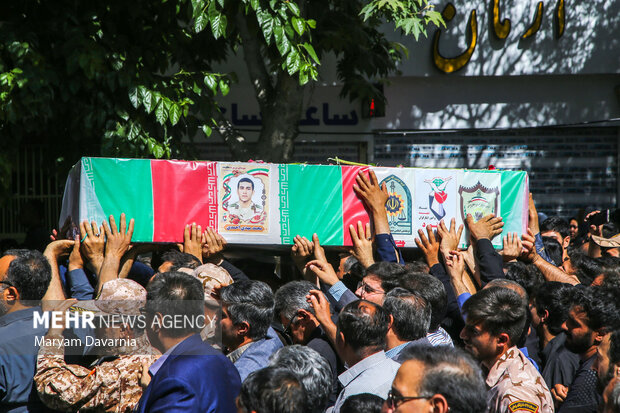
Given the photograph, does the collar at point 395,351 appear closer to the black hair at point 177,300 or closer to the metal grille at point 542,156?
the black hair at point 177,300

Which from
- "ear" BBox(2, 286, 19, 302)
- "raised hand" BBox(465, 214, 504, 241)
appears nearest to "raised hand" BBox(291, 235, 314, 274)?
"raised hand" BBox(465, 214, 504, 241)

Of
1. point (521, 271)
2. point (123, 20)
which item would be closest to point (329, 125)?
point (123, 20)

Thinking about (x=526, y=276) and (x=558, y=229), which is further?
(x=558, y=229)

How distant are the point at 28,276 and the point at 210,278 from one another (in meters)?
1.00

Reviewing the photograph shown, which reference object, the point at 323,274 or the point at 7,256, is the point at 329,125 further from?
the point at 7,256

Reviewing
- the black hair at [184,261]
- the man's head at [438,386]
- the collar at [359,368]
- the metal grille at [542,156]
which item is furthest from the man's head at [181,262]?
the metal grille at [542,156]

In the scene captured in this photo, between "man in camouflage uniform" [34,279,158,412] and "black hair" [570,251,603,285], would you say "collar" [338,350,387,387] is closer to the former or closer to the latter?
"man in camouflage uniform" [34,279,158,412]

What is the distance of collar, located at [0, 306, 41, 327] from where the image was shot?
11.3ft

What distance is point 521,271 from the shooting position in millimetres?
4852

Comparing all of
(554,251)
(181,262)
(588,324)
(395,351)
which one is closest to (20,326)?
(181,262)

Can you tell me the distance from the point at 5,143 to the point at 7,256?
3188 mm

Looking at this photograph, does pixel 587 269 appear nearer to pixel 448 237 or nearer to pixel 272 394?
pixel 448 237

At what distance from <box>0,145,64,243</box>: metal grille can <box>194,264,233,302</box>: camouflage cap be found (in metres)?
6.08

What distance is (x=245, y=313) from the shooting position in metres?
3.43
